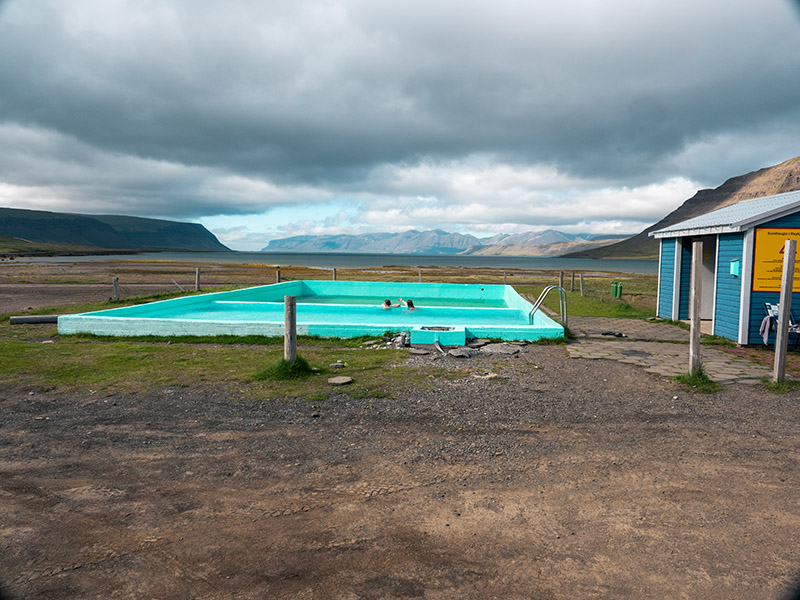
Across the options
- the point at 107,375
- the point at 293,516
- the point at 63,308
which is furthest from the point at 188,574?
the point at 63,308

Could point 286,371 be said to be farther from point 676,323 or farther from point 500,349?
point 676,323

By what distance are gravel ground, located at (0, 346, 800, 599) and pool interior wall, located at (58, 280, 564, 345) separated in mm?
4785

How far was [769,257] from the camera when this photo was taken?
1026 cm

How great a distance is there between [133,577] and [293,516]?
105cm

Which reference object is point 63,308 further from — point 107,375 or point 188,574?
point 188,574

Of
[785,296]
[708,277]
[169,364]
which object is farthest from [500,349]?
[708,277]

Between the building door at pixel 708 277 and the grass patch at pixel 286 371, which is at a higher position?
the building door at pixel 708 277

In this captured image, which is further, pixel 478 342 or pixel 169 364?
pixel 478 342

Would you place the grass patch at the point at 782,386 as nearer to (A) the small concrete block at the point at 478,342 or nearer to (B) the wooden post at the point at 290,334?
(A) the small concrete block at the point at 478,342

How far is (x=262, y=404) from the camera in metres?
6.16

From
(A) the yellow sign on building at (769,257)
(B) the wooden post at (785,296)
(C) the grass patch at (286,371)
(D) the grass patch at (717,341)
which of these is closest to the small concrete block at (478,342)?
(C) the grass patch at (286,371)

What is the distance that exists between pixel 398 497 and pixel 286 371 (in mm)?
4165

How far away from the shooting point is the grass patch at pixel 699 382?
6.82 m

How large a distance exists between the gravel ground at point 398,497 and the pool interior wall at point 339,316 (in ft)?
15.7
